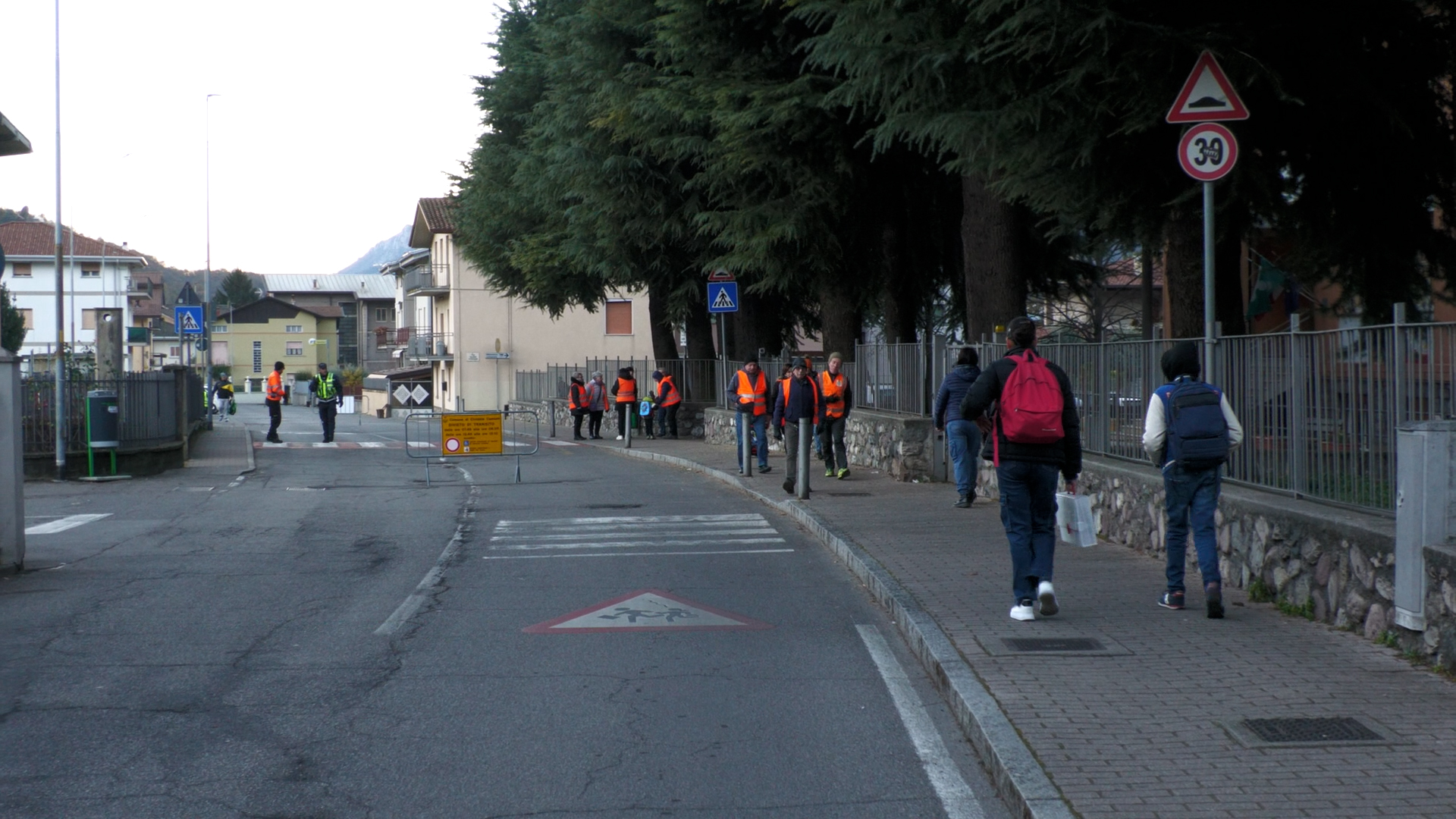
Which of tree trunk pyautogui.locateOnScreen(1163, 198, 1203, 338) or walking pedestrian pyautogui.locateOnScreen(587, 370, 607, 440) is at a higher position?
tree trunk pyautogui.locateOnScreen(1163, 198, 1203, 338)

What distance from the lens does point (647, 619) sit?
29.2ft

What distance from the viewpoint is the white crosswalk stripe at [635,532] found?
1298cm

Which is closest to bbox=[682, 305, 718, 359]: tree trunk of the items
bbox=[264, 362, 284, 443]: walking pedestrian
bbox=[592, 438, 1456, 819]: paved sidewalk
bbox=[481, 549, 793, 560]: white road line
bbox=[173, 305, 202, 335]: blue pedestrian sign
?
bbox=[264, 362, 284, 443]: walking pedestrian

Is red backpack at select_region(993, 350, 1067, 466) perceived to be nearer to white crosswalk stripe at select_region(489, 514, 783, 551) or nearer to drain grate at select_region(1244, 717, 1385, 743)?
drain grate at select_region(1244, 717, 1385, 743)

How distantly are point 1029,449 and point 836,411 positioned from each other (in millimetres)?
10561

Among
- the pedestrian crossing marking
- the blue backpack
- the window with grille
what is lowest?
the pedestrian crossing marking

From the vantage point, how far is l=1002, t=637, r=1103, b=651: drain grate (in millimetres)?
7227

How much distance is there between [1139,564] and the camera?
10.4m

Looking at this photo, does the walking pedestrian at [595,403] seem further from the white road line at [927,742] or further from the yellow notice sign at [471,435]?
the white road line at [927,742]

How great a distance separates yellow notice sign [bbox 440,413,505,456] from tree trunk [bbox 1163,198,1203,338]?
11.4 m

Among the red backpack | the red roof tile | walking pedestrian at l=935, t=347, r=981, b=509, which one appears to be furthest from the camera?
the red roof tile

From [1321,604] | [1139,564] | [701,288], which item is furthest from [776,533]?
[701,288]

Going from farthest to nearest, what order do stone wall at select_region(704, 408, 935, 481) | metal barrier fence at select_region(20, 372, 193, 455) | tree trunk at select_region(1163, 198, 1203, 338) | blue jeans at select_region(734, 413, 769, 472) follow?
metal barrier fence at select_region(20, 372, 193, 455)
blue jeans at select_region(734, 413, 769, 472)
stone wall at select_region(704, 408, 935, 481)
tree trunk at select_region(1163, 198, 1203, 338)

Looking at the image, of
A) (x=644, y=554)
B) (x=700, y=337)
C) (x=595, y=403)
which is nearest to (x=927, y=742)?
(x=644, y=554)
